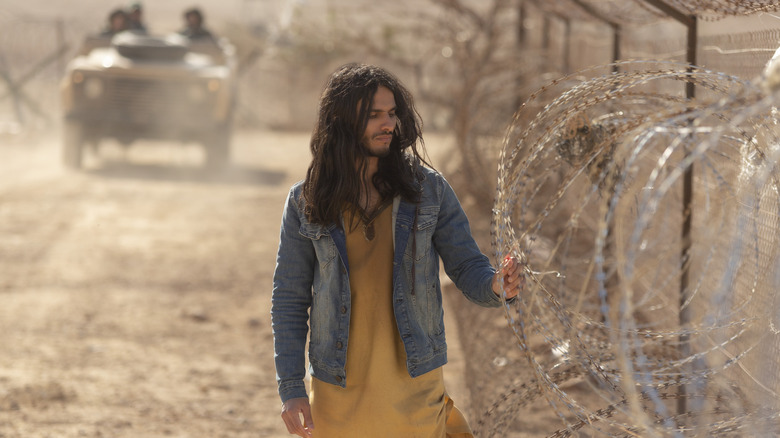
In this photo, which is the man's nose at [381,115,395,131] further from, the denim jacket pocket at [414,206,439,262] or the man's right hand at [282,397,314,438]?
the man's right hand at [282,397,314,438]

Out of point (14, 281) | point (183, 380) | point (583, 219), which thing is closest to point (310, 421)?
point (183, 380)

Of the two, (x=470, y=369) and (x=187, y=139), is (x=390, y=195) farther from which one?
(x=187, y=139)

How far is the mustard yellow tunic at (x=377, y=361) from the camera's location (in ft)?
9.02

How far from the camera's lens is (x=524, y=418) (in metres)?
4.73

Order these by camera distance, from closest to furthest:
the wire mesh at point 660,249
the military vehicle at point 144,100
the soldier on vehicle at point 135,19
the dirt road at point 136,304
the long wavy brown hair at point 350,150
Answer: the wire mesh at point 660,249 → the long wavy brown hair at point 350,150 → the dirt road at point 136,304 → the military vehicle at point 144,100 → the soldier on vehicle at point 135,19

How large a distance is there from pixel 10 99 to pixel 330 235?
2304 cm

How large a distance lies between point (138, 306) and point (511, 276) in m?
5.23

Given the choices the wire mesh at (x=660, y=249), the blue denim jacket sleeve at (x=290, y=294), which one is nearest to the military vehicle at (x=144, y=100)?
the wire mesh at (x=660, y=249)

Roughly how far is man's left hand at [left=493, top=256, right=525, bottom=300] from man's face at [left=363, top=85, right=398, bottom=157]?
49 centimetres

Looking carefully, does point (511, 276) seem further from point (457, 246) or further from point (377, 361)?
point (377, 361)

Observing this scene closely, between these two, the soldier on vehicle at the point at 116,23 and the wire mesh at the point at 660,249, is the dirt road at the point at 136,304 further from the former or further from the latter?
the soldier on vehicle at the point at 116,23

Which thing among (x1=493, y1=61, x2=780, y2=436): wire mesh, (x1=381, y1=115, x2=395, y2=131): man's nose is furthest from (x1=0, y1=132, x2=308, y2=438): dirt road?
(x1=381, y1=115, x2=395, y2=131): man's nose

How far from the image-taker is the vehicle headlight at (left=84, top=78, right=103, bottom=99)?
13531mm

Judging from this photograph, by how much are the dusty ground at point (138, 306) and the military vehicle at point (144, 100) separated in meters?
0.64
